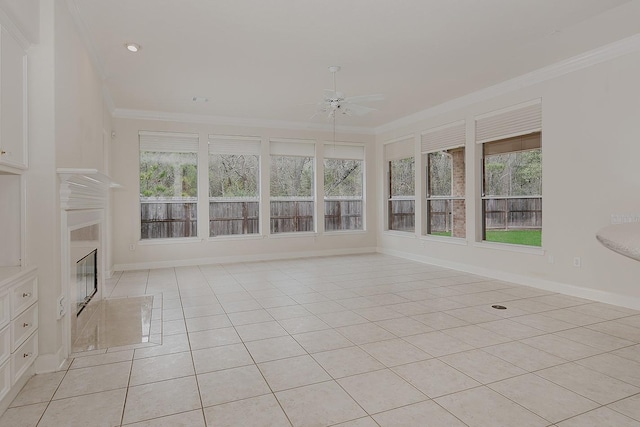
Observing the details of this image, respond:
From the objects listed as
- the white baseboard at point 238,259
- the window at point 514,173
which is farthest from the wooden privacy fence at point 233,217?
the window at point 514,173

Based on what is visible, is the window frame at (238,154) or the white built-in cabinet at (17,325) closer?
the white built-in cabinet at (17,325)

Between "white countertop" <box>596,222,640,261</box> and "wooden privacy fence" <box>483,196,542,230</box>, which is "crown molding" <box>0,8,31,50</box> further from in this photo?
"wooden privacy fence" <box>483,196,542,230</box>

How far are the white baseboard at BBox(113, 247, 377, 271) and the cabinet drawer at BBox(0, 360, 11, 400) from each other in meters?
4.62

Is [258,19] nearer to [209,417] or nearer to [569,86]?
[209,417]

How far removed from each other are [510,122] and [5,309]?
18.8ft

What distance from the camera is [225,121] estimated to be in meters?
7.13

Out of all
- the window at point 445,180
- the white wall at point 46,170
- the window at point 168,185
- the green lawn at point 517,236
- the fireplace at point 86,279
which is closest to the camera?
the white wall at point 46,170

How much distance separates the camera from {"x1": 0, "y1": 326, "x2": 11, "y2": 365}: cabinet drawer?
2.02 meters

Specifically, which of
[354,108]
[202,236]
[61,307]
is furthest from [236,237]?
[61,307]

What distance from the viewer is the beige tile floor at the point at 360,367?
204 cm

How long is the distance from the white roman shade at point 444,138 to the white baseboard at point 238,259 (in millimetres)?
2726

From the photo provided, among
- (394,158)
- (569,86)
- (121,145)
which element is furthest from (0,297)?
(394,158)

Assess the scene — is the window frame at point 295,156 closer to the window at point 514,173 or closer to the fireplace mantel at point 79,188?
the window at point 514,173

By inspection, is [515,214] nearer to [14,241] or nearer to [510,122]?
[510,122]
